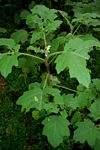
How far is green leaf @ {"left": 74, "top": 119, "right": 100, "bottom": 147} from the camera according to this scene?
2.90 meters

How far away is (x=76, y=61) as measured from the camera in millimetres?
2504

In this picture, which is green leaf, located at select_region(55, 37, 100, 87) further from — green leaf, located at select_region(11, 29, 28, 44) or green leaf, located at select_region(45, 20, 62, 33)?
green leaf, located at select_region(11, 29, 28, 44)

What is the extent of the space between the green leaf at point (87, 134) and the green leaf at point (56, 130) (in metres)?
0.16

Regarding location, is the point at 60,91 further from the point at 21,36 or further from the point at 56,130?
the point at 21,36

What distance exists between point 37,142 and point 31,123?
0.25 meters

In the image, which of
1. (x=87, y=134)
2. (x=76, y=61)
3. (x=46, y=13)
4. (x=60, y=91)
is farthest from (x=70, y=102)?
(x=46, y=13)

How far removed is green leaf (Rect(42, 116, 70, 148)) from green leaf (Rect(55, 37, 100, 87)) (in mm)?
577

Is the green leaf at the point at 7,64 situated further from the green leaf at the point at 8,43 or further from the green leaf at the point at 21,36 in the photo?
the green leaf at the point at 21,36

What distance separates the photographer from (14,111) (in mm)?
3750

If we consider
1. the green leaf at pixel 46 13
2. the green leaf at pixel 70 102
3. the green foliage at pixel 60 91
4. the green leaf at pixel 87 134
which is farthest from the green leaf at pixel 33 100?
the green leaf at pixel 46 13

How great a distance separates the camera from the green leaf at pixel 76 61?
245 cm

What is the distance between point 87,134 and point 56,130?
0.28 meters

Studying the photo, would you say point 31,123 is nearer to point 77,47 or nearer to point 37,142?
point 37,142

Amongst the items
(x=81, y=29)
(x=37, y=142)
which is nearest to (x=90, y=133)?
Result: (x=37, y=142)
